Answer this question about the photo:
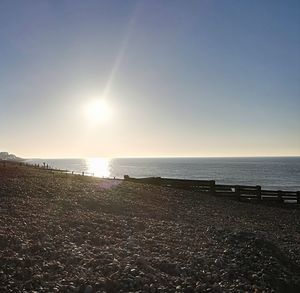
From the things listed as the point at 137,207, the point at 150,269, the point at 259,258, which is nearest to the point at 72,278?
the point at 150,269

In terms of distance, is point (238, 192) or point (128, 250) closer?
point (128, 250)

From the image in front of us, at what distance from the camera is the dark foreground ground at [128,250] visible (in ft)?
30.3

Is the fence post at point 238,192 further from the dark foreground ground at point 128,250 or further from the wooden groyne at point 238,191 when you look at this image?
the dark foreground ground at point 128,250

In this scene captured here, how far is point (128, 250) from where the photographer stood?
11812 mm

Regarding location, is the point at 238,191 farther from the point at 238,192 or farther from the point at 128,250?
the point at 128,250

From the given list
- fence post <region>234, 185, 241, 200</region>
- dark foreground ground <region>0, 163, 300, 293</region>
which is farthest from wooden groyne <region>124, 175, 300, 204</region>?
dark foreground ground <region>0, 163, 300, 293</region>

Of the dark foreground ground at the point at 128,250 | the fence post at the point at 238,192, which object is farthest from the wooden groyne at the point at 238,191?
the dark foreground ground at the point at 128,250

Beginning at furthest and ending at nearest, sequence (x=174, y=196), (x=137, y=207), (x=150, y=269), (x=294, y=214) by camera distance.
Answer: (x=174, y=196) < (x=294, y=214) < (x=137, y=207) < (x=150, y=269)

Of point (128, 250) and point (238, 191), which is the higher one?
point (238, 191)

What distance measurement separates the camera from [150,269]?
10211mm

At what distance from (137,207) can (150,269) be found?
11171 millimetres

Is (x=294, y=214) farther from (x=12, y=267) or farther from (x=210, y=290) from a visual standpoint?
(x=12, y=267)

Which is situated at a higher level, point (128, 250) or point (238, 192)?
point (238, 192)

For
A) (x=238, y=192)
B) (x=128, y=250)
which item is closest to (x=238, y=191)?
(x=238, y=192)
